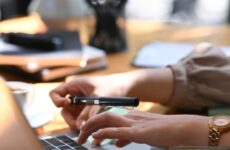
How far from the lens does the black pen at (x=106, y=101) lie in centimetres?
100

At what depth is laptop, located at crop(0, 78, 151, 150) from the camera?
27.9 inches

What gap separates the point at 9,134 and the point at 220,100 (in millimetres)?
566

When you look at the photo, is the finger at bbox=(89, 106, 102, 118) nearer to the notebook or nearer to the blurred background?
the notebook

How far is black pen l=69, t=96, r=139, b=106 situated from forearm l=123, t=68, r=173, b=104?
0.15m

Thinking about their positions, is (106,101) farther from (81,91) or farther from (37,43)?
(37,43)

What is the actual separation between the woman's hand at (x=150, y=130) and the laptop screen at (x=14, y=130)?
156mm

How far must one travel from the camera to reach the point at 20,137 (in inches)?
28.4

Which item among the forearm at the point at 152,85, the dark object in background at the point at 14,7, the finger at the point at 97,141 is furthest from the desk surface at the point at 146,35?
the finger at the point at 97,141

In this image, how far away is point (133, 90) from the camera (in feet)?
3.78

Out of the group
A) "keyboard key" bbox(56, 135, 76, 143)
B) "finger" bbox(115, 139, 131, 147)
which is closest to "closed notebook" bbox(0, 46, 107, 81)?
"keyboard key" bbox(56, 135, 76, 143)

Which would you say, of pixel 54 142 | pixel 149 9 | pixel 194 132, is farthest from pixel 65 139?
pixel 149 9

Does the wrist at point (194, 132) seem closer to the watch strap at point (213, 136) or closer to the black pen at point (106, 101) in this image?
the watch strap at point (213, 136)

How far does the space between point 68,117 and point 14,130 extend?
1.08ft

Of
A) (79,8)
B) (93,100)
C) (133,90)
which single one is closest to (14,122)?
(93,100)
